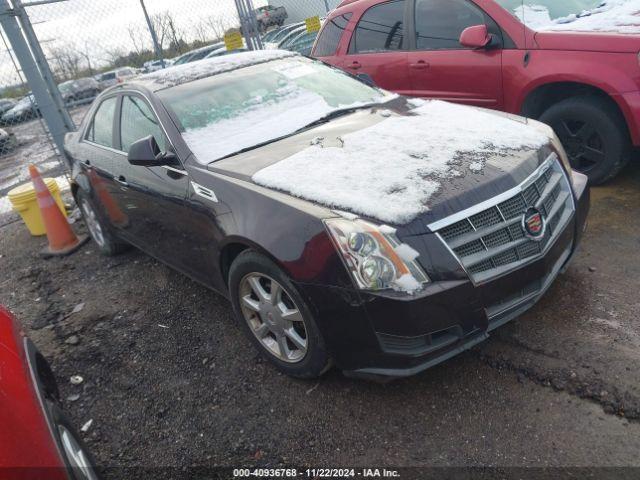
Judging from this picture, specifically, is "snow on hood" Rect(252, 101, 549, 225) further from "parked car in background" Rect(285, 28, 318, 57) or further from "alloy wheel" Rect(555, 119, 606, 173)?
"parked car in background" Rect(285, 28, 318, 57)

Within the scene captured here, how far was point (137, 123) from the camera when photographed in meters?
3.64

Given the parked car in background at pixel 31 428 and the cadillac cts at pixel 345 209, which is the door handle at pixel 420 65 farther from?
the parked car in background at pixel 31 428

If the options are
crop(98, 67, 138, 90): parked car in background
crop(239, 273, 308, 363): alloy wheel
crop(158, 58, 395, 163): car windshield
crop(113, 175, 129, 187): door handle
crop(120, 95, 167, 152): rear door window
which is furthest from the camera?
crop(98, 67, 138, 90): parked car in background

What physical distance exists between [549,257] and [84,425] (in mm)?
2702

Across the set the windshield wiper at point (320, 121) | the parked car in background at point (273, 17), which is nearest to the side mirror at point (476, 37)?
the windshield wiper at point (320, 121)

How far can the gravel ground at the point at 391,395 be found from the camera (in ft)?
7.11

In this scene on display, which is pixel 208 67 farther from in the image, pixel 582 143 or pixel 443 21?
pixel 582 143

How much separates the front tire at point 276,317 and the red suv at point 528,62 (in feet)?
9.91

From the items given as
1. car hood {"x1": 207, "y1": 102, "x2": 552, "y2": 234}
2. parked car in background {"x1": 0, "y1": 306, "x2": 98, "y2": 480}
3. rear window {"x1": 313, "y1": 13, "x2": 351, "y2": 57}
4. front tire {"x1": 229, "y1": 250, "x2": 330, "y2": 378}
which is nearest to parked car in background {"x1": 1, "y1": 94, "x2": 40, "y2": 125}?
rear window {"x1": 313, "y1": 13, "x2": 351, "y2": 57}

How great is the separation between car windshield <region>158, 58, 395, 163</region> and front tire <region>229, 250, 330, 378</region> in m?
0.81

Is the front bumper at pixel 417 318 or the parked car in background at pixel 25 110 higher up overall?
the parked car in background at pixel 25 110

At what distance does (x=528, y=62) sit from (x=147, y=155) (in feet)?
10.7

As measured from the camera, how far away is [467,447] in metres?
2.15

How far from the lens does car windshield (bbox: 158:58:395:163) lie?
3164mm
